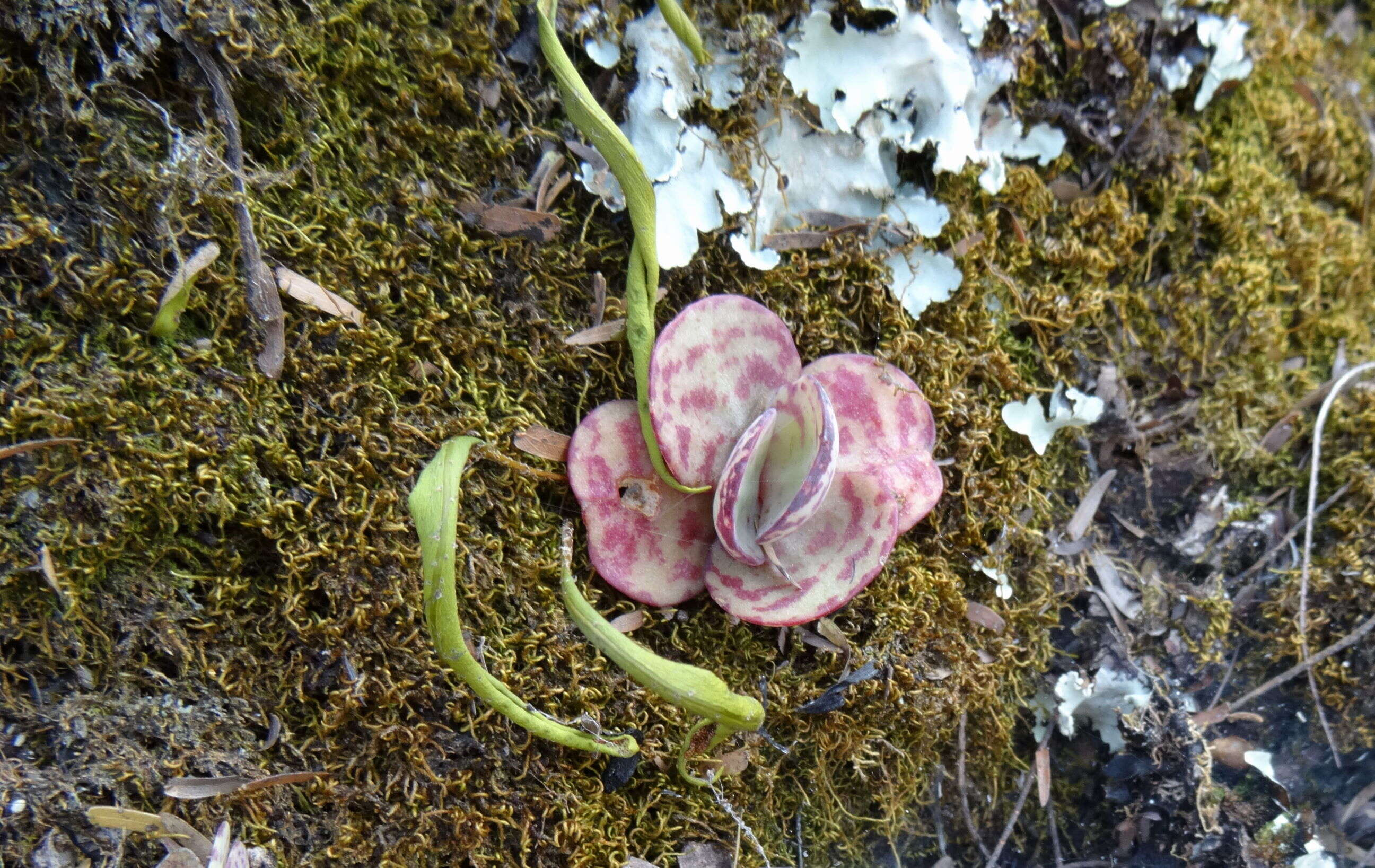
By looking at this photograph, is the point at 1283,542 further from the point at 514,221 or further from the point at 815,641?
the point at 514,221

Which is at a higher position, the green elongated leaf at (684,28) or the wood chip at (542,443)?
the green elongated leaf at (684,28)

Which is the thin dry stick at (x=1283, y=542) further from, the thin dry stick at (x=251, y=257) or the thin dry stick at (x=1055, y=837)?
the thin dry stick at (x=251, y=257)

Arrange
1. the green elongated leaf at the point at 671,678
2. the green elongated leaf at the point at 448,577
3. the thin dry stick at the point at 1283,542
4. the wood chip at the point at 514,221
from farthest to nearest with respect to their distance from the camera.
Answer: the thin dry stick at the point at 1283,542 → the wood chip at the point at 514,221 → the green elongated leaf at the point at 671,678 → the green elongated leaf at the point at 448,577

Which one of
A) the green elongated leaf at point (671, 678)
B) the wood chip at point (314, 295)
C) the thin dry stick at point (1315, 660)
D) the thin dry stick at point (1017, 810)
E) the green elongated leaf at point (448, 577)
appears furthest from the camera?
the thin dry stick at point (1315, 660)

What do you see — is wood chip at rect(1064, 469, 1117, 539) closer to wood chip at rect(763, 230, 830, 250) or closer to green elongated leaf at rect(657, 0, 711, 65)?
wood chip at rect(763, 230, 830, 250)

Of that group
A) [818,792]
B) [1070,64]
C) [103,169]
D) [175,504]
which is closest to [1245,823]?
[818,792]

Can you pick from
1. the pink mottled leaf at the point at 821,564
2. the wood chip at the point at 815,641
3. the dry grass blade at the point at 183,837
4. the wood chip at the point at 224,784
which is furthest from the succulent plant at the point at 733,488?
the dry grass blade at the point at 183,837
